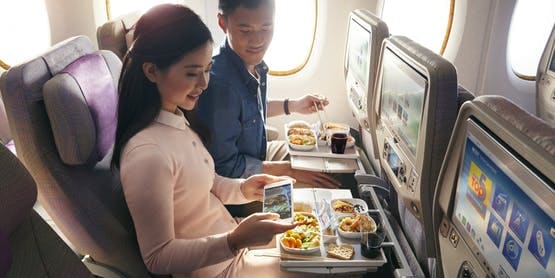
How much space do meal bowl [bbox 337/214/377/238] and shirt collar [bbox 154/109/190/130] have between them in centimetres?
69

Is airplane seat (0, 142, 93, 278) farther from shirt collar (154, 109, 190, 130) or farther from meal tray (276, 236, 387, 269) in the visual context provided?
meal tray (276, 236, 387, 269)

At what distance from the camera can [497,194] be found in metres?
0.82

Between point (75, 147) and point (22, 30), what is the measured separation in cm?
248

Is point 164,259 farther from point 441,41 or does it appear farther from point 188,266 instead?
point 441,41

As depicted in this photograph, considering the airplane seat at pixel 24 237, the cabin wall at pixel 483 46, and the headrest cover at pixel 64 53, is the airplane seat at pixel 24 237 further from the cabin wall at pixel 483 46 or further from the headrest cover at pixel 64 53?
the cabin wall at pixel 483 46

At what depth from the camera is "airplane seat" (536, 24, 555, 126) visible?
2664 millimetres

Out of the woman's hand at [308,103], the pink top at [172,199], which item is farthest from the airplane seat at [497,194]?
the woman's hand at [308,103]

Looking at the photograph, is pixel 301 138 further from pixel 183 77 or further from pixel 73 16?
pixel 73 16

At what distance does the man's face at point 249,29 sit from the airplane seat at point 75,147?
2.03 feet

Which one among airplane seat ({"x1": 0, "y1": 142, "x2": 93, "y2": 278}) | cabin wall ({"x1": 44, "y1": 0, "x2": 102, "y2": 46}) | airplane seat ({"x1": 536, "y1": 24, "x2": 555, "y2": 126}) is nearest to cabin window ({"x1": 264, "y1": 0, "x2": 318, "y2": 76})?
cabin wall ({"x1": 44, "y1": 0, "x2": 102, "y2": 46})

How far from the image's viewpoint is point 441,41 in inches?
118

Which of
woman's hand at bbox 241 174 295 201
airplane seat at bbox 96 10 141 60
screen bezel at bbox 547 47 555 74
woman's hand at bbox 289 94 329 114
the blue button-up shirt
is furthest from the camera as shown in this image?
screen bezel at bbox 547 47 555 74

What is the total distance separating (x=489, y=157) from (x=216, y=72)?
1394mm

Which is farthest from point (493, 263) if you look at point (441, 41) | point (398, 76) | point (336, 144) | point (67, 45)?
point (441, 41)
